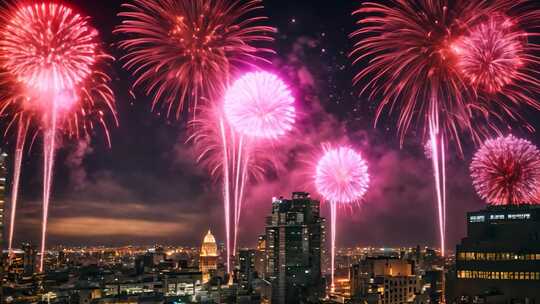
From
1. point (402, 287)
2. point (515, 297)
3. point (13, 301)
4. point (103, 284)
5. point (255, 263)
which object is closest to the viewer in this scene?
point (515, 297)

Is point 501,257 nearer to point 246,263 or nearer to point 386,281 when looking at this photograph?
point 386,281

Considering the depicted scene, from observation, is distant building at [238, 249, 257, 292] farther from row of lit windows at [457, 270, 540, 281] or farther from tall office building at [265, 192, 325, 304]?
row of lit windows at [457, 270, 540, 281]

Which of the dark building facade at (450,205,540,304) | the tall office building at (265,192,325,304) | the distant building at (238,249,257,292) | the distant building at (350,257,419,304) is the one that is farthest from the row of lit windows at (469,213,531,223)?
the distant building at (238,249,257,292)

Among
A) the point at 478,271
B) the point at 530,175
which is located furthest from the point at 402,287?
the point at 530,175

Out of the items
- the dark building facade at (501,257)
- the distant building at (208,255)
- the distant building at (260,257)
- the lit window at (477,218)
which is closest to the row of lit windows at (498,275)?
the dark building facade at (501,257)

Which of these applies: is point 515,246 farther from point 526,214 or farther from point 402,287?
point 402,287

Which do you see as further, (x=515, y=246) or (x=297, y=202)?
(x=297, y=202)
